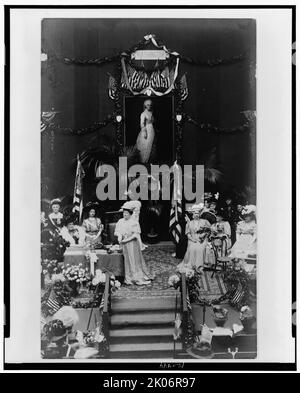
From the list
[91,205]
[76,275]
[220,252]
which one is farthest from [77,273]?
[220,252]

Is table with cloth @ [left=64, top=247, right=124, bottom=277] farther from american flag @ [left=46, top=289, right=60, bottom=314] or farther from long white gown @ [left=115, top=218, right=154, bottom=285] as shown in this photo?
american flag @ [left=46, top=289, right=60, bottom=314]

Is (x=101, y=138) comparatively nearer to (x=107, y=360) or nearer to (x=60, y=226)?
(x=60, y=226)

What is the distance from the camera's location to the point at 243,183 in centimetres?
623

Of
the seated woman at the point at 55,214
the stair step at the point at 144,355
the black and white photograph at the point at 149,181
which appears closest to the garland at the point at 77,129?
the black and white photograph at the point at 149,181

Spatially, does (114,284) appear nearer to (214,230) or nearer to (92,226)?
(92,226)

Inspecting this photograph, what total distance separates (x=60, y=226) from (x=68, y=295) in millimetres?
865

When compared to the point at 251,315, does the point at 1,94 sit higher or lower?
higher

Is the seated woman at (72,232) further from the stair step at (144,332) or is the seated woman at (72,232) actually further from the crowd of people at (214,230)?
the crowd of people at (214,230)

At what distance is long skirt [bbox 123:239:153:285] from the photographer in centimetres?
623

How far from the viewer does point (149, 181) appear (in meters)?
6.21

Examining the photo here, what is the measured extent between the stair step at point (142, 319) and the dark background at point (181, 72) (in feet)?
5.10

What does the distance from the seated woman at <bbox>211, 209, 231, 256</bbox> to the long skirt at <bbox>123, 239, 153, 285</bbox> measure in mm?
935

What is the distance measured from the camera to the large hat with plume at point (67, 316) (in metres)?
6.17
